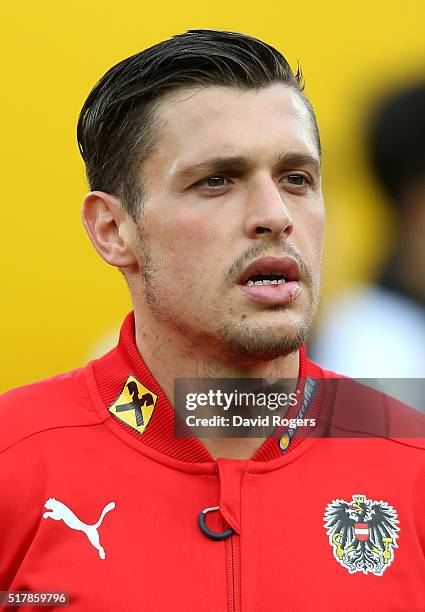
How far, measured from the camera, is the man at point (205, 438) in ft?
7.17

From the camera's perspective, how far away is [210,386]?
8.07ft

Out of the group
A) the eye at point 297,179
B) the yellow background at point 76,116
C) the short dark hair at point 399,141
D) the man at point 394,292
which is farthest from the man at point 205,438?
the yellow background at point 76,116

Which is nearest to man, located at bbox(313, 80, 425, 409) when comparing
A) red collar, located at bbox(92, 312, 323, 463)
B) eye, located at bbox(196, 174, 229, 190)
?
red collar, located at bbox(92, 312, 323, 463)

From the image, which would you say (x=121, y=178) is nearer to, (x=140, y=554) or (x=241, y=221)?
(x=241, y=221)

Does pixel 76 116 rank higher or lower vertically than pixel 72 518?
higher

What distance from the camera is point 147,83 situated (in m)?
2.54

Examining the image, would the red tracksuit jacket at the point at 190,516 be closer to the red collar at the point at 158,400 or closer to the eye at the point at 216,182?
the red collar at the point at 158,400

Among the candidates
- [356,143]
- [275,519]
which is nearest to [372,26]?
[356,143]

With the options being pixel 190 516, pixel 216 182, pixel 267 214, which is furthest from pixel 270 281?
pixel 190 516

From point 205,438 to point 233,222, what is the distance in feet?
1.59

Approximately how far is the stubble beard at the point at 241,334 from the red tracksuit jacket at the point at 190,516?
0.14 m

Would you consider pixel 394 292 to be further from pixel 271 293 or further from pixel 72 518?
pixel 72 518

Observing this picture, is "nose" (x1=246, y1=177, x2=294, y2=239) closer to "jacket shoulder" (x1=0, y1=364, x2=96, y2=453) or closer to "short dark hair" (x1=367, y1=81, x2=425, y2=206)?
"jacket shoulder" (x1=0, y1=364, x2=96, y2=453)

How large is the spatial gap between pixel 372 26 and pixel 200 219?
2096 millimetres
